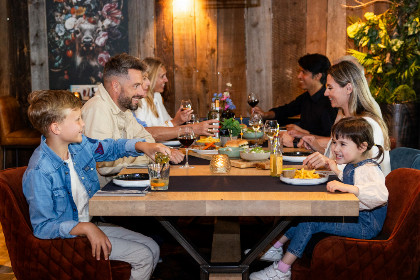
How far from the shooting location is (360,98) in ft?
10.3

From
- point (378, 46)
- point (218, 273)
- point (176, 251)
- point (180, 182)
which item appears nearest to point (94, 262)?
point (180, 182)

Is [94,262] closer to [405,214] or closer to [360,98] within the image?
[405,214]

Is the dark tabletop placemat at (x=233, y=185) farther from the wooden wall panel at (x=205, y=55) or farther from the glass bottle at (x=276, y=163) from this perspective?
the wooden wall panel at (x=205, y=55)

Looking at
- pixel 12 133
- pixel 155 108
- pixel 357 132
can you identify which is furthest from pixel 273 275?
pixel 12 133

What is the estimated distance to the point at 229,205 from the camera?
80.0 inches

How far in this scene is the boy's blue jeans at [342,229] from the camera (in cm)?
245

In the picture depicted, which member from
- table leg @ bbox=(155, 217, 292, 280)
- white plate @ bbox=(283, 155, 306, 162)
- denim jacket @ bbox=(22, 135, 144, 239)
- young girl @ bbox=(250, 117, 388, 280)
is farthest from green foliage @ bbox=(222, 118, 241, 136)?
denim jacket @ bbox=(22, 135, 144, 239)

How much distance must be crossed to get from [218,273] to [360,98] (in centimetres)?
135

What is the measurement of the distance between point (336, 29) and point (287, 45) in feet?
1.99

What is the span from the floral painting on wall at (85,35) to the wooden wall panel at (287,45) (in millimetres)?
1870

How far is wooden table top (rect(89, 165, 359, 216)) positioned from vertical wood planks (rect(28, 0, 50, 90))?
506 centimetres

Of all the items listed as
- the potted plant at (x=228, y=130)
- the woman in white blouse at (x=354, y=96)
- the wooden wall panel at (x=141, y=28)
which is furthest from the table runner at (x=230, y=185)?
the wooden wall panel at (x=141, y=28)

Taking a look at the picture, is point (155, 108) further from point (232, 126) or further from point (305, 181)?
point (305, 181)

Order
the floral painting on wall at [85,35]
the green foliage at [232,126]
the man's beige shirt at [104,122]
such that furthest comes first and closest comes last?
the floral painting on wall at [85,35] < the green foliage at [232,126] < the man's beige shirt at [104,122]
